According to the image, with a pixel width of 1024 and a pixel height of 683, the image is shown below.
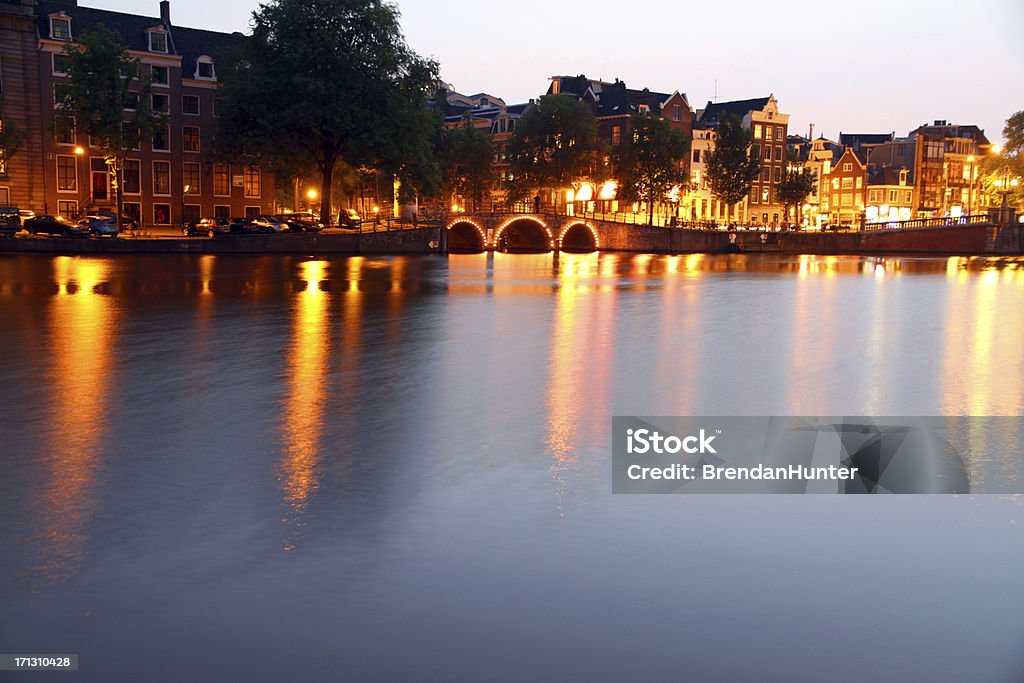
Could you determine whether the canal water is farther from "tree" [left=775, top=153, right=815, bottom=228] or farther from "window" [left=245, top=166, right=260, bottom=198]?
"tree" [left=775, top=153, right=815, bottom=228]

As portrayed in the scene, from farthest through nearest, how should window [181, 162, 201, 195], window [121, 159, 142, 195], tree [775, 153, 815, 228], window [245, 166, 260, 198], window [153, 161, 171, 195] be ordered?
tree [775, 153, 815, 228], window [245, 166, 260, 198], window [181, 162, 201, 195], window [153, 161, 171, 195], window [121, 159, 142, 195]

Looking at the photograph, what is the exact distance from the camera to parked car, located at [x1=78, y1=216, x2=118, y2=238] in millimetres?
58750

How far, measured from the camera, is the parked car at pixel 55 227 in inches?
2274

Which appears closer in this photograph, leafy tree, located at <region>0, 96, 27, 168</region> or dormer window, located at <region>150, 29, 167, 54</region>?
leafy tree, located at <region>0, 96, 27, 168</region>

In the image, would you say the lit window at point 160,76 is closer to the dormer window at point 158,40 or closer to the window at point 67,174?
the dormer window at point 158,40

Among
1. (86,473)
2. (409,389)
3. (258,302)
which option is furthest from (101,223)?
(86,473)

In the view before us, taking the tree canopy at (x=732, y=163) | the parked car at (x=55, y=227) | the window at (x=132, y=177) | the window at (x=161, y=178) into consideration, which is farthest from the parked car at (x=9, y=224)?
the tree canopy at (x=732, y=163)

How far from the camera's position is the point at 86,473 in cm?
948

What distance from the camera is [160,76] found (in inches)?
2975

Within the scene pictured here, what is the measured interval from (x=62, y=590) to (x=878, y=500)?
259 inches

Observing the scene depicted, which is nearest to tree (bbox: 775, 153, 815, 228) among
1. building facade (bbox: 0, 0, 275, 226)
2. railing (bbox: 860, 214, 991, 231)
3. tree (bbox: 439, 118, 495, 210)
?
railing (bbox: 860, 214, 991, 231)

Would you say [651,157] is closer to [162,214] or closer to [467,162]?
[467,162]

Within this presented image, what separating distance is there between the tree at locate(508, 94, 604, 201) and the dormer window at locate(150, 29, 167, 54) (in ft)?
101

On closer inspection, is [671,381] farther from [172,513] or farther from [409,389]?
[172,513]
